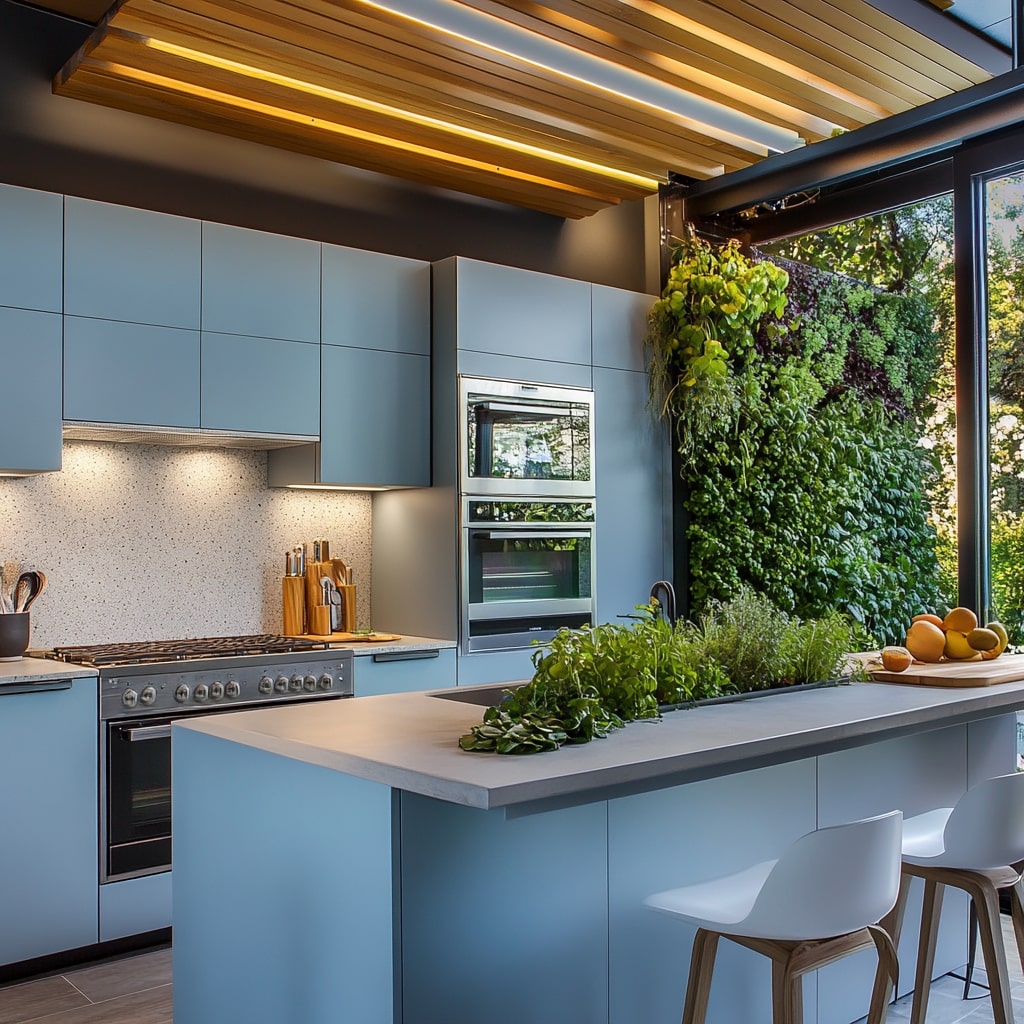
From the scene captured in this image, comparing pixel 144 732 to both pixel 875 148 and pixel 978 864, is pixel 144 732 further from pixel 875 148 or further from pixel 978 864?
pixel 875 148

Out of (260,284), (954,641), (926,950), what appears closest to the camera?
(926,950)

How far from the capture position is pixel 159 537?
440cm

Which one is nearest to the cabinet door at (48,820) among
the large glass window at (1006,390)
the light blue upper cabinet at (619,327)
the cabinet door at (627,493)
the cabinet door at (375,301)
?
the cabinet door at (375,301)

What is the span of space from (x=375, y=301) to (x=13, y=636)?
1.88 m

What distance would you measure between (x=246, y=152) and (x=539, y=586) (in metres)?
2.17

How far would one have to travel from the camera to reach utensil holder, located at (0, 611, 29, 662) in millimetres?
3713

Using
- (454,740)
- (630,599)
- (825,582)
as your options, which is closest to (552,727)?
(454,740)

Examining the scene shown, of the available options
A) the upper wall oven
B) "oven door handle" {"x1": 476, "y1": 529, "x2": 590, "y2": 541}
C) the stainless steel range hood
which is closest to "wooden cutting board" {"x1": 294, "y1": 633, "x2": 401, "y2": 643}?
"oven door handle" {"x1": 476, "y1": 529, "x2": 590, "y2": 541}

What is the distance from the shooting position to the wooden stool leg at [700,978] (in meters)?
2.19

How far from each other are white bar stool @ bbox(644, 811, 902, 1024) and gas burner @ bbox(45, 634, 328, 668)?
2.17 m

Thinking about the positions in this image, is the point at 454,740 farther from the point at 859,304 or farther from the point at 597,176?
the point at 859,304

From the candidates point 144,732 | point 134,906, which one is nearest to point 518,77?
point 144,732

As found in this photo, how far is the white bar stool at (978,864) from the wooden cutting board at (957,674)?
0.41 metres

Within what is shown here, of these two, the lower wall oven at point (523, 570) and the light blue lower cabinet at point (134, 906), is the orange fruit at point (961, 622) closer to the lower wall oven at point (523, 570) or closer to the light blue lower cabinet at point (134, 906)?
the lower wall oven at point (523, 570)
